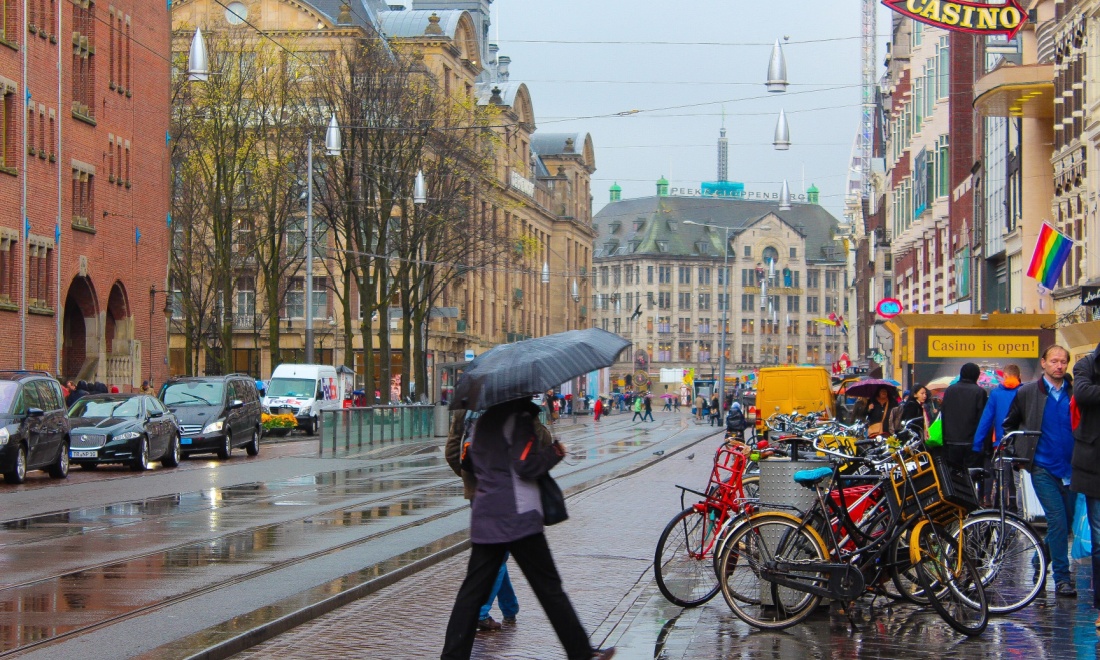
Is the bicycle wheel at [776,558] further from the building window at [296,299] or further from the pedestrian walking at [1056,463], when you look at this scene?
the building window at [296,299]

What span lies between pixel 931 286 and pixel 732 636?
56.2m

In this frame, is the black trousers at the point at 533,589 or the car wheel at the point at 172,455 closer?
the black trousers at the point at 533,589

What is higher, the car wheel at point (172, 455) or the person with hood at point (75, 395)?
the person with hood at point (75, 395)

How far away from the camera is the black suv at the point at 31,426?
2464 centimetres

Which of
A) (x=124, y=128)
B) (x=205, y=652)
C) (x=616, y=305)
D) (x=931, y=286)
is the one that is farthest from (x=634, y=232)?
(x=205, y=652)

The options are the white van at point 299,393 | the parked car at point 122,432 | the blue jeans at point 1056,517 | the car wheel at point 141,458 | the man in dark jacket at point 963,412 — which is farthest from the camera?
the white van at point 299,393

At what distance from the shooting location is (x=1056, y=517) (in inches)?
453

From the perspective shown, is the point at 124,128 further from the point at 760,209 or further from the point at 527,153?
the point at 760,209

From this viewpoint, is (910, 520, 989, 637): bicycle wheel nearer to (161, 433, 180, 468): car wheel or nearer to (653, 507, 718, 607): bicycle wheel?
(653, 507, 718, 607): bicycle wheel

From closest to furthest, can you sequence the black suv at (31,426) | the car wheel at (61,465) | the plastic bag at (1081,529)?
1. the plastic bag at (1081,529)
2. the black suv at (31,426)
3. the car wheel at (61,465)

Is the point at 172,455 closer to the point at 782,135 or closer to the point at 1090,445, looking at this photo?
the point at 782,135

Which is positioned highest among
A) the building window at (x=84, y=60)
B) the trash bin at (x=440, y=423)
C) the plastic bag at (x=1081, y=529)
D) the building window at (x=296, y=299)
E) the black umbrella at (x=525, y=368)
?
the building window at (x=84, y=60)

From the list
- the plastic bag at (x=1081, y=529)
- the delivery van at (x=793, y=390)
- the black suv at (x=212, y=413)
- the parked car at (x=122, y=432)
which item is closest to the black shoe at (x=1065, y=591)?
the plastic bag at (x=1081, y=529)

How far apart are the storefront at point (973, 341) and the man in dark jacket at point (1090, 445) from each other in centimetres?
2047
